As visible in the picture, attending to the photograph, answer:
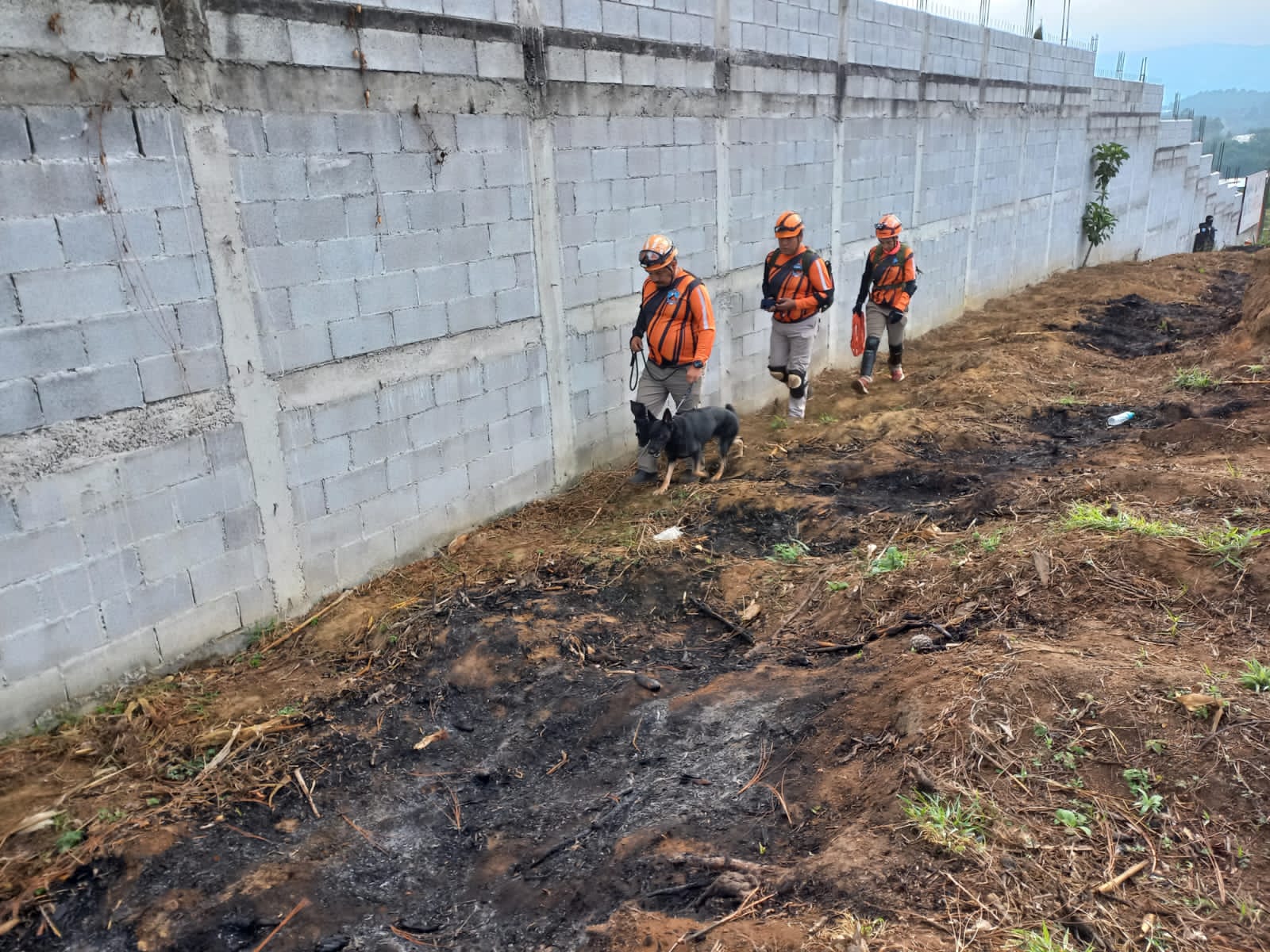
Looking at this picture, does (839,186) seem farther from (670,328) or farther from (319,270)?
(319,270)

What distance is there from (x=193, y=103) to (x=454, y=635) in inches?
123

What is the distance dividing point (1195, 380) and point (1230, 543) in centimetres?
583

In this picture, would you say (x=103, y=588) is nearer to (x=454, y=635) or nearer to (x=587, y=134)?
(x=454, y=635)

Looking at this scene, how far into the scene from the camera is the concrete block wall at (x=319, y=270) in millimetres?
4066

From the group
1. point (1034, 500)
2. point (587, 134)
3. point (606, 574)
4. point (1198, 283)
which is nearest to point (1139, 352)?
point (1198, 283)

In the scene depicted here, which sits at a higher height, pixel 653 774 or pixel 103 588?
pixel 103 588

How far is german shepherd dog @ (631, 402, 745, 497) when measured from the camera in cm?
704

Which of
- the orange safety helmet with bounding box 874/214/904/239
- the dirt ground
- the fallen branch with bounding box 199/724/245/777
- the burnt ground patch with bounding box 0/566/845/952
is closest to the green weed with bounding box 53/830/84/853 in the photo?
the dirt ground

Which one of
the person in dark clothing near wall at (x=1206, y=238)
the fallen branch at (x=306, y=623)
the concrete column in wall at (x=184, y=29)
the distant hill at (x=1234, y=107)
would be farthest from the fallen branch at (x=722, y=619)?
the distant hill at (x=1234, y=107)

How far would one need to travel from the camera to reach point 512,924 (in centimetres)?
314

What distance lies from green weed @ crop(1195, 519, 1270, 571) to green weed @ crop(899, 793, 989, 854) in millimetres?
2199

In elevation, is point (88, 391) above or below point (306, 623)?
above

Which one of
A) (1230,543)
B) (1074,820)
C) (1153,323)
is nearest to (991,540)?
(1230,543)

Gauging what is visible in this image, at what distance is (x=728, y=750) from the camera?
12.9ft
